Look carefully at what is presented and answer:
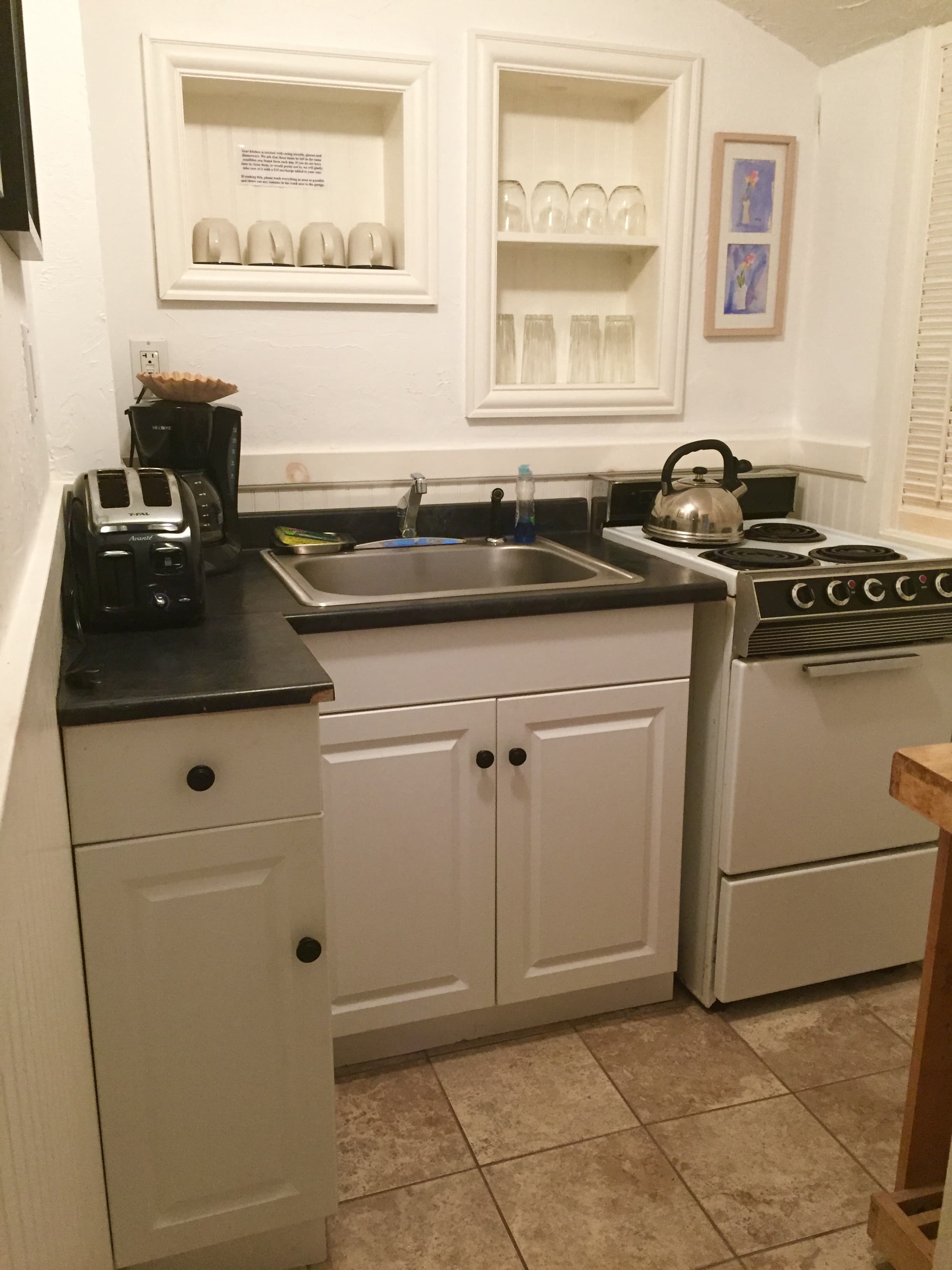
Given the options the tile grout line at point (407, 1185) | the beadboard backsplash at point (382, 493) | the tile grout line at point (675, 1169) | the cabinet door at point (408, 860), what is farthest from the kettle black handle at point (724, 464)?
the tile grout line at point (407, 1185)

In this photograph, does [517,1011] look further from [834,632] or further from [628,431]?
[628,431]

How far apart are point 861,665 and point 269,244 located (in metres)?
1.48

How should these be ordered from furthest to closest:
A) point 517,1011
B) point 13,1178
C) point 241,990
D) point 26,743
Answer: point 517,1011, point 241,990, point 26,743, point 13,1178

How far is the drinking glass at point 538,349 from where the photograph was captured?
7.85ft

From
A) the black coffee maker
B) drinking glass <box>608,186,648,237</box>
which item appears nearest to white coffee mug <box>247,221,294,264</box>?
the black coffee maker

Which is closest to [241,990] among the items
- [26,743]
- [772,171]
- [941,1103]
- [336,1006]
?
[336,1006]

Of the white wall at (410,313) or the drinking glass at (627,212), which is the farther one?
the drinking glass at (627,212)

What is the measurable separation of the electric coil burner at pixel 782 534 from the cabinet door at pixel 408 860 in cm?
82

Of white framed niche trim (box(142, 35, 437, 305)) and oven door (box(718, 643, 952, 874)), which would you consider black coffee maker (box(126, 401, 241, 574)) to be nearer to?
white framed niche trim (box(142, 35, 437, 305))

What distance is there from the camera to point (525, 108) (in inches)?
91.4

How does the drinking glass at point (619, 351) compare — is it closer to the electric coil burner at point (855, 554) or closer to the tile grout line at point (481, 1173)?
the electric coil burner at point (855, 554)

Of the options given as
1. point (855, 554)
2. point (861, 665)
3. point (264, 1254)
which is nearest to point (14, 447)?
point (264, 1254)

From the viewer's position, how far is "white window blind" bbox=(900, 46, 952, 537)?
2135 millimetres

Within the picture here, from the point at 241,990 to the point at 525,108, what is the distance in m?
2.00
